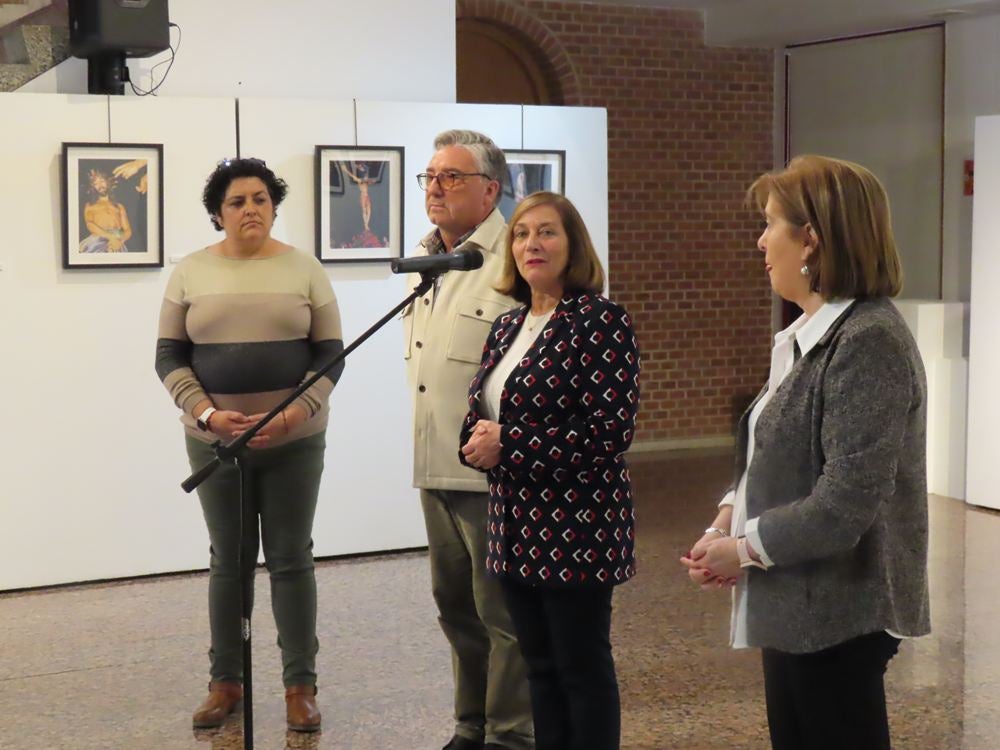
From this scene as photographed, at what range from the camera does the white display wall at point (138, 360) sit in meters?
5.57

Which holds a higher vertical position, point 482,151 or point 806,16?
point 806,16

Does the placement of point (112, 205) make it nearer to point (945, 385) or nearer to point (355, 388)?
point (355, 388)

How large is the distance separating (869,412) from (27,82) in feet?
15.4

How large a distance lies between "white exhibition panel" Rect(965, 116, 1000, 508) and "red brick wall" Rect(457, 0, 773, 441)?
278 cm

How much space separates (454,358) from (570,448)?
0.64 m

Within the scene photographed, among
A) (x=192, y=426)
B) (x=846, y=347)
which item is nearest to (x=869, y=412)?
(x=846, y=347)

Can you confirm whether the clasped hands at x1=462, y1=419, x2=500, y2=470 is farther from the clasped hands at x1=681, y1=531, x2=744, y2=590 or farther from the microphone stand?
the clasped hands at x1=681, y1=531, x2=744, y2=590

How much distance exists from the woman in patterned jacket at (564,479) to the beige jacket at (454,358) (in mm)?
336

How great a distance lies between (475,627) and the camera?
3.57 meters

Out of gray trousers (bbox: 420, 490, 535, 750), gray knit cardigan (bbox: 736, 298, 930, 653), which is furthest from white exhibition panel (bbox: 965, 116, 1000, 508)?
gray knit cardigan (bbox: 736, 298, 930, 653)

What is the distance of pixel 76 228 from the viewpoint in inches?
221

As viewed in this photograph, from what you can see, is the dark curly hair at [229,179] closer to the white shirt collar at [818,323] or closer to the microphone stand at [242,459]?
the microphone stand at [242,459]

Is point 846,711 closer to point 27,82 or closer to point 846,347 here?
point 846,347

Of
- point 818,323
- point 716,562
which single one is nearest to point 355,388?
point 716,562
